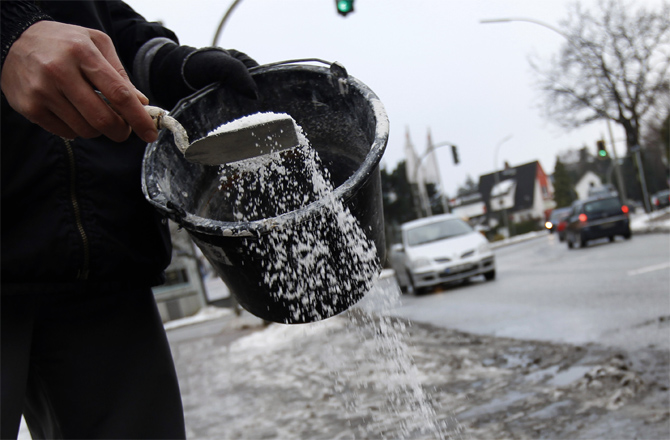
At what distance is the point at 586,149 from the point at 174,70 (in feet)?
297

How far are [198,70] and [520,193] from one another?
71.1 meters

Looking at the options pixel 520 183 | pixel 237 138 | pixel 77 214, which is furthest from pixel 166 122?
pixel 520 183

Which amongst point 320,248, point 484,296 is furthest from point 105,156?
point 484,296

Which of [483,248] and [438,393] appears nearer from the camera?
[438,393]

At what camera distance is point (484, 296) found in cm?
837

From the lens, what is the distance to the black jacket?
4.28ft

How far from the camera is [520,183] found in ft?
230

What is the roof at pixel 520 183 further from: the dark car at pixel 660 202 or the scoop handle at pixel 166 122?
the scoop handle at pixel 166 122

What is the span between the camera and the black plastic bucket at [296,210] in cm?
134

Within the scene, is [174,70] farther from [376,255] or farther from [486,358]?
[486,358]

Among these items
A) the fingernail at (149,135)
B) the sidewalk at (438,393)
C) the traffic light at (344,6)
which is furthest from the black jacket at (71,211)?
the traffic light at (344,6)

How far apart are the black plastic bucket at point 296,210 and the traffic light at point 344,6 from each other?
7862 mm

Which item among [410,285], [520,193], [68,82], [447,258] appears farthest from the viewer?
[520,193]

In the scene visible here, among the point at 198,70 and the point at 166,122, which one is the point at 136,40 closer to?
the point at 198,70
